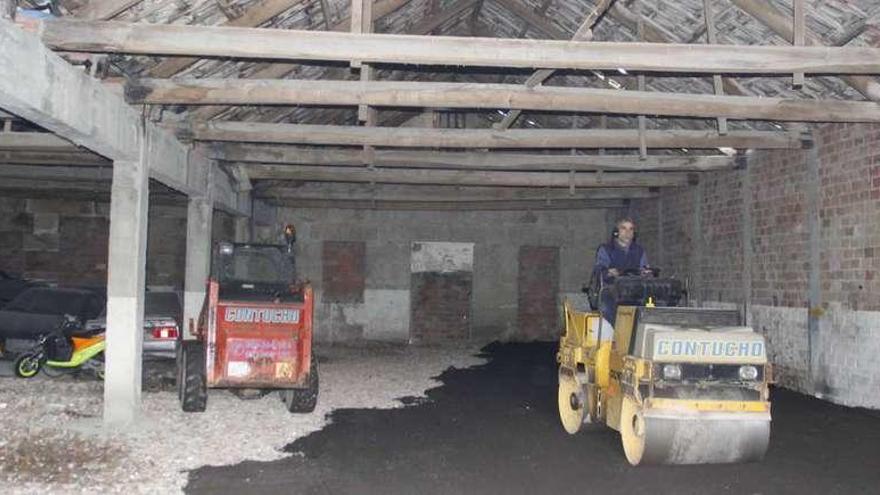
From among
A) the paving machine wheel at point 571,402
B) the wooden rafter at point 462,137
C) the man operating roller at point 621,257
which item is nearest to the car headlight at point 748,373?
the man operating roller at point 621,257

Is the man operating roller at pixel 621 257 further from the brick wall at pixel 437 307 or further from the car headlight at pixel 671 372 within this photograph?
the brick wall at pixel 437 307

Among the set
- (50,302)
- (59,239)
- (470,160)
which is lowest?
(50,302)

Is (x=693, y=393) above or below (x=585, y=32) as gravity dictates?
below

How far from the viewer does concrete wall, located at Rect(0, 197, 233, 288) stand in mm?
18266

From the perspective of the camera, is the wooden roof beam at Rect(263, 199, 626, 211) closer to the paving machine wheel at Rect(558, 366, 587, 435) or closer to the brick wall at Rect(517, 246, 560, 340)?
the brick wall at Rect(517, 246, 560, 340)

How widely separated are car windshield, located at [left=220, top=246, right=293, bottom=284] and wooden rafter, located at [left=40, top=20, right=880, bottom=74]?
4533 mm

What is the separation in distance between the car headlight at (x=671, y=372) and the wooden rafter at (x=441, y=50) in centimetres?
265

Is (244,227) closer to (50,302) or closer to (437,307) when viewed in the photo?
(50,302)

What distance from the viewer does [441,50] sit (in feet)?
22.4

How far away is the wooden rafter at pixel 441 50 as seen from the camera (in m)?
6.61

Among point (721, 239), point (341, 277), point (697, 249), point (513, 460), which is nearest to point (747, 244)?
point (721, 239)

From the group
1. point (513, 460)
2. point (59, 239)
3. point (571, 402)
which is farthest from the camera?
point (59, 239)

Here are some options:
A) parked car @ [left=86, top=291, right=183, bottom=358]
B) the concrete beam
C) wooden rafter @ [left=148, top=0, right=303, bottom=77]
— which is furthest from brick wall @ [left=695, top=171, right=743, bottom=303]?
the concrete beam

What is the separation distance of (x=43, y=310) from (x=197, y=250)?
242 cm
